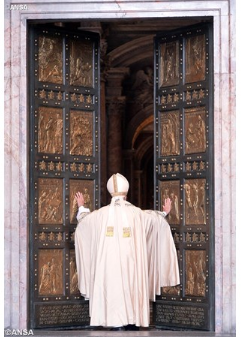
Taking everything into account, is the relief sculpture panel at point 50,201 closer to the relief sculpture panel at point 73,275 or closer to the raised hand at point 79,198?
the raised hand at point 79,198

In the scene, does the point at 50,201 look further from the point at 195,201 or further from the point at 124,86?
the point at 124,86

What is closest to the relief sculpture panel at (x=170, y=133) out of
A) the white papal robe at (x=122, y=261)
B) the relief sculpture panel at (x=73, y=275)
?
the white papal robe at (x=122, y=261)

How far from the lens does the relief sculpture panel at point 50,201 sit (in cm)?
1383

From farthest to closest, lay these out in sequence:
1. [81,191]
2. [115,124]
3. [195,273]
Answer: [115,124]
[81,191]
[195,273]

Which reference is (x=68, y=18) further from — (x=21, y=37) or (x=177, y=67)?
(x=177, y=67)

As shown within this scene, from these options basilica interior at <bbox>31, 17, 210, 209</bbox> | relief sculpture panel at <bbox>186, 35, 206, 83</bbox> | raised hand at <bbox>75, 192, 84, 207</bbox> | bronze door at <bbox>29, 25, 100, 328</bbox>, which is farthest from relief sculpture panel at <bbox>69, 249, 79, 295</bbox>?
basilica interior at <bbox>31, 17, 210, 209</bbox>

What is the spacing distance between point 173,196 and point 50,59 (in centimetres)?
241

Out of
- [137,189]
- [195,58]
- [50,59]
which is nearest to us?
[195,58]

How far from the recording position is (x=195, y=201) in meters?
13.8

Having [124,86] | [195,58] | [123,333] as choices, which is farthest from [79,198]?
[124,86]

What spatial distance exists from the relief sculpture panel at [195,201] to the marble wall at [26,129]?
398mm

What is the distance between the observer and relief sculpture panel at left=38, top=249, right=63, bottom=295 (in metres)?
13.8

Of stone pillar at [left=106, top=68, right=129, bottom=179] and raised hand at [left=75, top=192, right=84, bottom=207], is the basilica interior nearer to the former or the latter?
stone pillar at [left=106, top=68, right=129, bottom=179]

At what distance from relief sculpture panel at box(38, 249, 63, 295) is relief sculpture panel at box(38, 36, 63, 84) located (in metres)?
2.25
